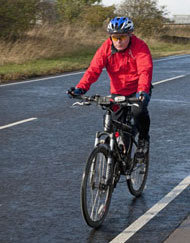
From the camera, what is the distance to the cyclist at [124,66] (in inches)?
225

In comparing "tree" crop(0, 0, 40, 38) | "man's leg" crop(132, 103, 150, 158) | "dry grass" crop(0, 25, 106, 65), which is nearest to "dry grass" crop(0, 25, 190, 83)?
"dry grass" crop(0, 25, 106, 65)

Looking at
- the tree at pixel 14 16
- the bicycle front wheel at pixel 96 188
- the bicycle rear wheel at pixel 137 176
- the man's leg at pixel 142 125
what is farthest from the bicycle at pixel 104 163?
the tree at pixel 14 16

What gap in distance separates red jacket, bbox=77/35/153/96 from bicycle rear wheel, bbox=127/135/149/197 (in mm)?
765

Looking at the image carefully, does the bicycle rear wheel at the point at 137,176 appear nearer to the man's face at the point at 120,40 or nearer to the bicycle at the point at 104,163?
the bicycle at the point at 104,163

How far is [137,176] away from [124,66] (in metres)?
1.24

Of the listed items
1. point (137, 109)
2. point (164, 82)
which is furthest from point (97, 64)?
point (164, 82)

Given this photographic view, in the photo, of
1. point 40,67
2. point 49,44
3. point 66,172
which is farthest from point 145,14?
point 66,172

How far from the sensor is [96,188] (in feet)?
18.0

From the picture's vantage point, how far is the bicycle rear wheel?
6.34 metres

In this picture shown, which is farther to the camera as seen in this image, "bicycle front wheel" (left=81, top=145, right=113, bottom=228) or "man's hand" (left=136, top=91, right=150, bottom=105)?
"man's hand" (left=136, top=91, right=150, bottom=105)

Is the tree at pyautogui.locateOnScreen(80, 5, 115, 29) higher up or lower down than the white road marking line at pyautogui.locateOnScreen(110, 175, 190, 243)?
lower down

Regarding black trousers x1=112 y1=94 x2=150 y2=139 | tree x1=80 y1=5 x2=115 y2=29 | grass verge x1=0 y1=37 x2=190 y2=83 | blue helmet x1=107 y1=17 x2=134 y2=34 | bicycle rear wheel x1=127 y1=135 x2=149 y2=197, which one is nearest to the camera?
blue helmet x1=107 y1=17 x2=134 y2=34

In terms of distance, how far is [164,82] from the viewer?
18031 millimetres

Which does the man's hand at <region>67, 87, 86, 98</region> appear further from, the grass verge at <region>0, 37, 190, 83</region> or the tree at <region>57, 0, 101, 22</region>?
the tree at <region>57, 0, 101, 22</region>
